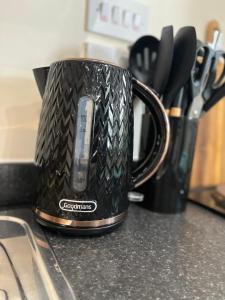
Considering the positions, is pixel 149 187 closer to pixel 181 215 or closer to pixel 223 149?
pixel 181 215

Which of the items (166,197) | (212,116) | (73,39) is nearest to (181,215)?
(166,197)

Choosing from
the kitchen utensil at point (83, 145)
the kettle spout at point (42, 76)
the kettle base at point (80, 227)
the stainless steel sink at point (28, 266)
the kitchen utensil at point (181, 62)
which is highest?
the kitchen utensil at point (181, 62)

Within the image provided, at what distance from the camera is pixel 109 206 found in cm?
48

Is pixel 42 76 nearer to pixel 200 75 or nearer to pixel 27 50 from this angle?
pixel 27 50

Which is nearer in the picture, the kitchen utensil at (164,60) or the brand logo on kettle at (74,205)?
the brand logo on kettle at (74,205)

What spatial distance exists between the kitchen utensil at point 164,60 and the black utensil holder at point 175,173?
83mm

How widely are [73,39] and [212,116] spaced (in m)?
0.50

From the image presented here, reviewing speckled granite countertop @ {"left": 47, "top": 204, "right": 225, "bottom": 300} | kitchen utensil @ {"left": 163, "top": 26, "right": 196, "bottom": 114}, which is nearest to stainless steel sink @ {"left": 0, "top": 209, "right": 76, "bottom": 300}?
speckled granite countertop @ {"left": 47, "top": 204, "right": 225, "bottom": 300}

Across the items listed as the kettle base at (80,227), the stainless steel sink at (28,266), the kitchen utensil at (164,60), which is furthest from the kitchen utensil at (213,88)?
the stainless steel sink at (28,266)

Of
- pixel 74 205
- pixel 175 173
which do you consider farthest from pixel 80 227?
pixel 175 173

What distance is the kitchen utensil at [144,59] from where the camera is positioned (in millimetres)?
688

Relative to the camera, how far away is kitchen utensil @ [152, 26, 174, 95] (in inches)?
23.0

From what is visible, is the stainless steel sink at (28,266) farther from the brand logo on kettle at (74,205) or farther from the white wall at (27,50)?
the white wall at (27,50)

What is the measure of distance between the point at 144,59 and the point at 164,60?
0.37 feet
